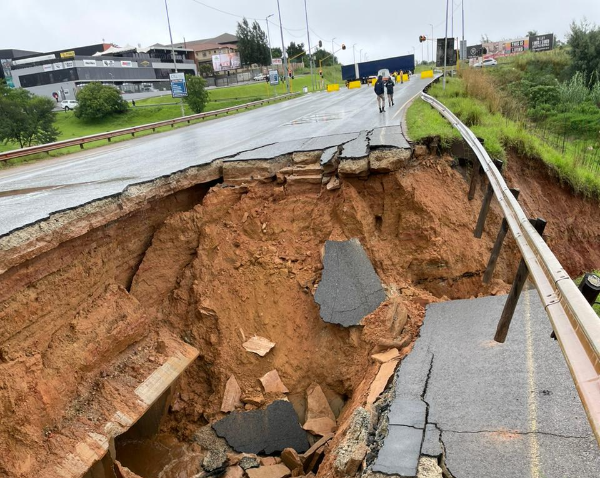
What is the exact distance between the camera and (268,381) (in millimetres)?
6828

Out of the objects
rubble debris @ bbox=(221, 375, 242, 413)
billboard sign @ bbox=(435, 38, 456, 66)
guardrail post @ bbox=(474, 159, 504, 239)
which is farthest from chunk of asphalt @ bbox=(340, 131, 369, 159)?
billboard sign @ bbox=(435, 38, 456, 66)

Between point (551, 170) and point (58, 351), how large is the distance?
9.61m

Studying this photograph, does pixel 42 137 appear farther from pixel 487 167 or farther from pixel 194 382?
pixel 487 167

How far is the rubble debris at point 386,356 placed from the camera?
18.6 feet

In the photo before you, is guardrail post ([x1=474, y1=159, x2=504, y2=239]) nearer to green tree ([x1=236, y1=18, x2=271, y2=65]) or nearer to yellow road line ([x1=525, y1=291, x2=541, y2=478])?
yellow road line ([x1=525, y1=291, x2=541, y2=478])

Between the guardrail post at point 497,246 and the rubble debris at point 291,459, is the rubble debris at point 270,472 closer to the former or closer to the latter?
the rubble debris at point 291,459

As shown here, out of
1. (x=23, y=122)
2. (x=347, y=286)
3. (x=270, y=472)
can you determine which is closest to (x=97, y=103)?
(x=23, y=122)

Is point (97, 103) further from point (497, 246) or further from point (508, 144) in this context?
point (497, 246)

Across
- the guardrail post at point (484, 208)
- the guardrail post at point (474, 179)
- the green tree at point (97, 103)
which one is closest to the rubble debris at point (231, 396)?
the guardrail post at point (484, 208)

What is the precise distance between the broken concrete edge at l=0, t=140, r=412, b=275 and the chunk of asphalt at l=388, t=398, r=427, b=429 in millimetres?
4129

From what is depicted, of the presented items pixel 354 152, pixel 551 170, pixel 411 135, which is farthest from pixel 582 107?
pixel 354 152

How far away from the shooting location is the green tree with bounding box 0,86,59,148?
89.9 feet

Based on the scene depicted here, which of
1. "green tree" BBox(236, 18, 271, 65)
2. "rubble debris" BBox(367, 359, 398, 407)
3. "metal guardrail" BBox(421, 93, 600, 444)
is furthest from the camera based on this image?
"green tree" BBox(236, 18, 271, 65)

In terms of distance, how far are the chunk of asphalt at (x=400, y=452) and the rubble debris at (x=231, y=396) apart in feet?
10.4
